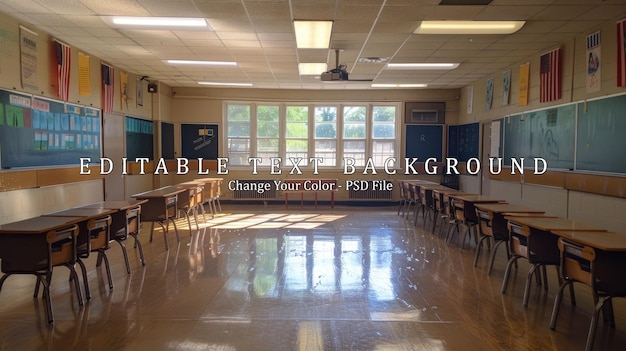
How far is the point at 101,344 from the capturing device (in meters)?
3.21

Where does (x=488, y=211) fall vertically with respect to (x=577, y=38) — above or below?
below

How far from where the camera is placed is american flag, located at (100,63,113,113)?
836cm

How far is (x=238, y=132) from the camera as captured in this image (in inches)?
486

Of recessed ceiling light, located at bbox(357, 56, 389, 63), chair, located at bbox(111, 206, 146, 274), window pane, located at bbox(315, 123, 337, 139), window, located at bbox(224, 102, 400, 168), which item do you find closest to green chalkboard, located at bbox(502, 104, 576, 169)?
recessed ceiling light, located at bbox(357, 56, 389, 63)

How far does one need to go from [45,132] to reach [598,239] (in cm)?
727

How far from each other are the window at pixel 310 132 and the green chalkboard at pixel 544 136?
165 inches

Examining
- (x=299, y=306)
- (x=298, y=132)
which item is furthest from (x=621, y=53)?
(x=298, y=132)

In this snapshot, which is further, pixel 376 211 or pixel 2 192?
pixel 376 211

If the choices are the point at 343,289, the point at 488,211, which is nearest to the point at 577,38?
the point at 488,211

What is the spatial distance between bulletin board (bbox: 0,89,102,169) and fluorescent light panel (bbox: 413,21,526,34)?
5685 millimetres

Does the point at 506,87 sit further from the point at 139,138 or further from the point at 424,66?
the point at 139,138

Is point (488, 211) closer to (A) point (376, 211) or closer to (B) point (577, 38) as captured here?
(B) point (577, 38)

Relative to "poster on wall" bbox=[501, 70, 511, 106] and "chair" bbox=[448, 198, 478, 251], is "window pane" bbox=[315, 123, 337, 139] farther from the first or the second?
"chair" bbox=[448, 198, 478, 251]

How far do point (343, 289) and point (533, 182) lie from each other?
488 cm
